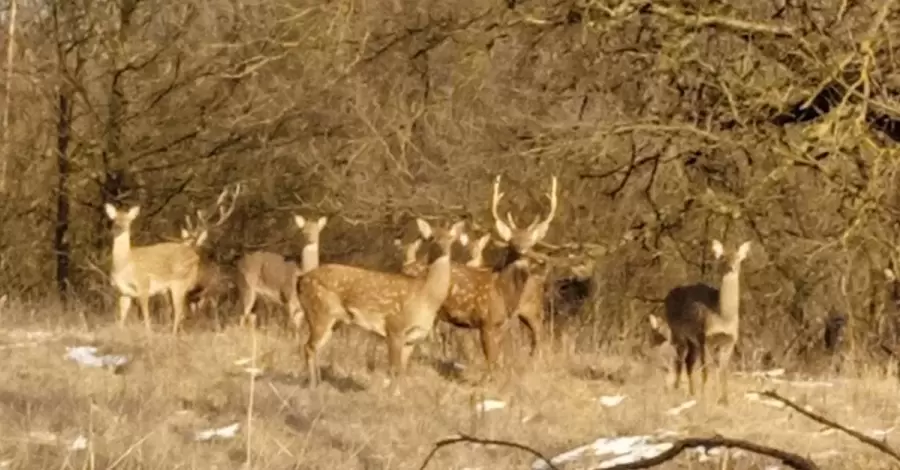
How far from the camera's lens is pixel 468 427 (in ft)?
25.5

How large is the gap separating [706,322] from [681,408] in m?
1.13

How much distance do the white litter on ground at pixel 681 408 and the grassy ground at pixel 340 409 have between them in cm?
5

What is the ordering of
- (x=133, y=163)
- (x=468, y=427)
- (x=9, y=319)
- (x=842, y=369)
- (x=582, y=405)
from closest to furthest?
(x=468, y=427)
(x=582, y=405)
(x=842, y=369)
(x=9, y=319)
(x=133, y=163)

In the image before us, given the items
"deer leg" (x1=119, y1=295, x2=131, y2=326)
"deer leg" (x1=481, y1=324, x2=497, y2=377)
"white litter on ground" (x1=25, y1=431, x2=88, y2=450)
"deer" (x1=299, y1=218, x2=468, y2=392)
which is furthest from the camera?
"deer leg" (x1=119, y1=295, x2=131, y2=326)

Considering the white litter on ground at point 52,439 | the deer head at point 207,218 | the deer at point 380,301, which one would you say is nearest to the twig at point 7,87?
the deer head at point 207,218

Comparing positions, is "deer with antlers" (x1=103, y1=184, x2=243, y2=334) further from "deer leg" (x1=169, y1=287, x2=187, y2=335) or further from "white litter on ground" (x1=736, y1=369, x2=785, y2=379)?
"white litter on ground" (x1=736, y1=369, x2=785, y2=379)

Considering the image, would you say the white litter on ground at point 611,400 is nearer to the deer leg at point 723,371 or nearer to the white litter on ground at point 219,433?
the deer leg at point 723,371

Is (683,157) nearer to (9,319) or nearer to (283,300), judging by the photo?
(283,300)

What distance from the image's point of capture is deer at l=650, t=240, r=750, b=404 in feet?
31.8

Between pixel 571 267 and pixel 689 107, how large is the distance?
2.48m

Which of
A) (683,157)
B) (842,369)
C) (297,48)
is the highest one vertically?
(297,48)

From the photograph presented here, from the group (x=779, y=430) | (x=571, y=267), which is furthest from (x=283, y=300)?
(x=779, y=430)

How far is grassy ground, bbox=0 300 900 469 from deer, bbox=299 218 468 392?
0.75 ft

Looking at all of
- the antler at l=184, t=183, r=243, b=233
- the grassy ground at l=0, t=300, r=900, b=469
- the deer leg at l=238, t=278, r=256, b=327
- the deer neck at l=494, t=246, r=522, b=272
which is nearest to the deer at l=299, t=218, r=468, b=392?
the grassy ground at l=0, t=300, r=900, b=469
